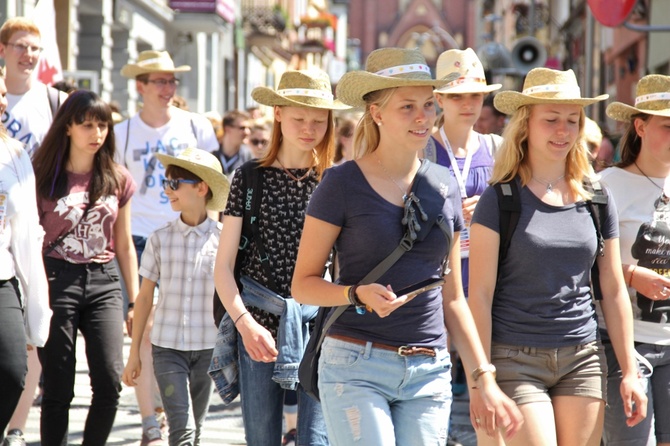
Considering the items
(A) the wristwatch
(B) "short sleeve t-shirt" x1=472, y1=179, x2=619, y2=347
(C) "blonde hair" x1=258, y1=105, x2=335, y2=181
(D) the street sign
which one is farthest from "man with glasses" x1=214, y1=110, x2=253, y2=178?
(A) the wristwatch

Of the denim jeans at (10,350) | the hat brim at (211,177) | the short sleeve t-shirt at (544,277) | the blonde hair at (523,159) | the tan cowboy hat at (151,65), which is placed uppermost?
the tan cowboy hat at (151,65)

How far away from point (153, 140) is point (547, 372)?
4.49 metres

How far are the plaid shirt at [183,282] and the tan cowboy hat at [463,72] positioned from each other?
1548 mm

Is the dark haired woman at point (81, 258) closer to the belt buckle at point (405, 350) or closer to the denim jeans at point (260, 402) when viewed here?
the denim jeans at point (260, 402)

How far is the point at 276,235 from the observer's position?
15.9 feet

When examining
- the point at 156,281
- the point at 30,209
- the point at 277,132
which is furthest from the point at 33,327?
the point at 277,132

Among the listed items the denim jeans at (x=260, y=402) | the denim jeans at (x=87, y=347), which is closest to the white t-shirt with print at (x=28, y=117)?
the denim jeans at (x=87, y=347)

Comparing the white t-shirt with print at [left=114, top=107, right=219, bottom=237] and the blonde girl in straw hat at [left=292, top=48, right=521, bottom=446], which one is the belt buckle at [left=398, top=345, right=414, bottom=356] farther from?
the white t-shirt with print at [left=114, top=107, right=219, bottom=237]

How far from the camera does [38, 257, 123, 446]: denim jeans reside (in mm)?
5902

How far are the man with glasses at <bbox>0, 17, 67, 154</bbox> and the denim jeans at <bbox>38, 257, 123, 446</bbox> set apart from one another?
1.69m

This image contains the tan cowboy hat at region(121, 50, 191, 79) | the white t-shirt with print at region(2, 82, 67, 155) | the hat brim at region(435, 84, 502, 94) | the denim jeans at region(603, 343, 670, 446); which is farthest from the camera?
the tan cowboy hat at region(121, 50, 191, 79)

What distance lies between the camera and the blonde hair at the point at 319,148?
197 inches

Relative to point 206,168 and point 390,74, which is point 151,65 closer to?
point 206,168

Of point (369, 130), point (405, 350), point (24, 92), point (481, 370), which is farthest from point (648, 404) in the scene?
point (24, 92)
